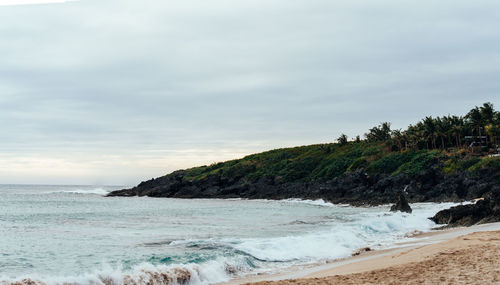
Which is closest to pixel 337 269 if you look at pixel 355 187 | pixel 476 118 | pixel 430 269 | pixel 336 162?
pixel 430 269

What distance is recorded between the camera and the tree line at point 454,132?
7156 centimetres

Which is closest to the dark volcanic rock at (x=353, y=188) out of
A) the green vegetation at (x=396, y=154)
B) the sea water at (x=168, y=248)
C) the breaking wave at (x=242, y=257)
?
the green vegetation at (x=396, y=154)

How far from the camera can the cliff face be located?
54250 millimetres

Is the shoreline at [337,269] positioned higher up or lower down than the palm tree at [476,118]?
lower down

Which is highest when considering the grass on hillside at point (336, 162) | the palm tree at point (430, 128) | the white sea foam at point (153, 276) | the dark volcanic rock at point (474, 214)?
the palm tree at point (430, 128)

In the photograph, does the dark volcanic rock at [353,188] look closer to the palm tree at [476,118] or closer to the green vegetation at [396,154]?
the green vegetation at [396,154]

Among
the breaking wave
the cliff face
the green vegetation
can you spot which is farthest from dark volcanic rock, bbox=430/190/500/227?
the green vegetation

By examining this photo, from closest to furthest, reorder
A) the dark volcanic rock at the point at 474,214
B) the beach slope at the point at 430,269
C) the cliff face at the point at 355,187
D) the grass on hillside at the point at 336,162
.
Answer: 1. the beach slope at the point at 430,269
2. the dark volcanic rock at the point at 474,214
3. the cliff face at the point at 355,187
4. the grass on hillside at the point at 336,162

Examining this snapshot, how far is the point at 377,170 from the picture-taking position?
72.0 meters

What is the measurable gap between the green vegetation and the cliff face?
219cm

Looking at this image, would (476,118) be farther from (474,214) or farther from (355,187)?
(474,214)

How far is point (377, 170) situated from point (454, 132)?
17.8 meters

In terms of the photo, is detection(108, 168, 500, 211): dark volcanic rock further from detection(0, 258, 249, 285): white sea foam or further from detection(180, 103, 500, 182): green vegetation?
detection(0, 258, 249, 285): white sea foam

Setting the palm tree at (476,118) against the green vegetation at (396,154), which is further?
the palm tree at (476,118)
